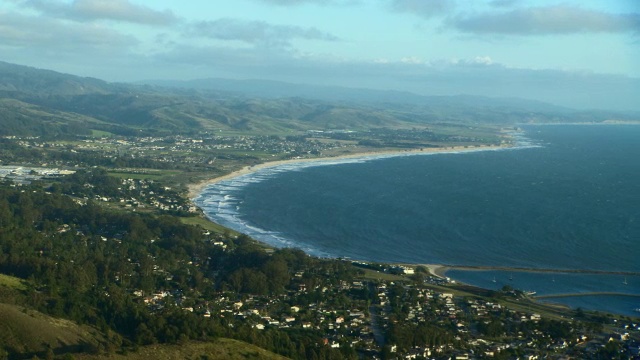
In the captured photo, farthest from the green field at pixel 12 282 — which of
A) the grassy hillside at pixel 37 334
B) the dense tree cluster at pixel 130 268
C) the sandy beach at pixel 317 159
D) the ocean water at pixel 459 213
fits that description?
the sandy beach at pixel 317 159

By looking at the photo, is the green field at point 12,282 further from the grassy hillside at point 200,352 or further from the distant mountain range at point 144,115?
the distant mountain range at point 144,115

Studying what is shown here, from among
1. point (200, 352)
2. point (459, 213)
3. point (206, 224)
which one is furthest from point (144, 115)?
point (200, 352)

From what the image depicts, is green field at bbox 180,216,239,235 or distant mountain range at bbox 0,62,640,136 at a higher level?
distant mountain range at bbox 0,62,640,136

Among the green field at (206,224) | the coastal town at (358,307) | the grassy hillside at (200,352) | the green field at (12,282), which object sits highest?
the grassy hillside at (200,352)

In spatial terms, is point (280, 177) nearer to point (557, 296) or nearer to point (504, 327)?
point (557, 296)

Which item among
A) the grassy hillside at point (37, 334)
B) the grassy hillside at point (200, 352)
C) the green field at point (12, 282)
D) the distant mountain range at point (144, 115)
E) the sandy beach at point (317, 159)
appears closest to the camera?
the grassy hillside at point (200, 352)

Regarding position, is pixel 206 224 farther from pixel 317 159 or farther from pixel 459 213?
pixel 317 159

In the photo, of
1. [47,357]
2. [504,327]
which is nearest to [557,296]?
[504,327]

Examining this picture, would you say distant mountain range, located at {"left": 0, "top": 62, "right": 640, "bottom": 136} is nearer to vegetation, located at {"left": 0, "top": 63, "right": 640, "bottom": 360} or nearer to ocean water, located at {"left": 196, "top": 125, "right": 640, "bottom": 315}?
ocean water, located at {"left": 196, "top": 125, "right": 640, "bottom": 315}

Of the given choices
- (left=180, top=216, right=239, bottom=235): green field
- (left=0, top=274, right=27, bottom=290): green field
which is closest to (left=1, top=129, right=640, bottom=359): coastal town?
(left=180, top=216, right=239, bottom=235): green field
